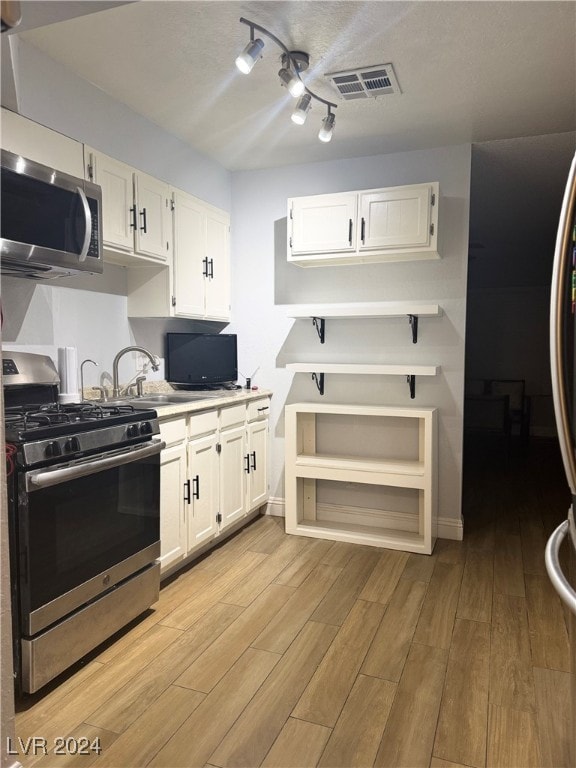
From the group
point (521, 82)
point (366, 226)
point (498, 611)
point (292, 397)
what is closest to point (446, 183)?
point (366, 226)

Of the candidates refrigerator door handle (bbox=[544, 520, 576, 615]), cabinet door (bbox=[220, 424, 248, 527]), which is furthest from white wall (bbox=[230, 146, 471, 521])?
refrigerator door handle (bbox=[544, 520, 576, 615])

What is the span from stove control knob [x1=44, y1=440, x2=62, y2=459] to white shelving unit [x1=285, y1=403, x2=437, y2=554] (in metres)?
1.87

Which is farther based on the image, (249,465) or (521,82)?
(249,465)

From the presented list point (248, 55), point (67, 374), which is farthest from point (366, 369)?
point (248, 55)

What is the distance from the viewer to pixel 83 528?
209cm

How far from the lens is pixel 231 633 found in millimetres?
2393

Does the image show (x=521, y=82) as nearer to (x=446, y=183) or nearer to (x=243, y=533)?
(x=446, y=183)

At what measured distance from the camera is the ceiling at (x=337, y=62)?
214 cm

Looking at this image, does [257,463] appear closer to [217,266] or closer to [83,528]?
[217,266]

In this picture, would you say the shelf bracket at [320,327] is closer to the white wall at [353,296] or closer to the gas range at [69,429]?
the white wall at [353,296]

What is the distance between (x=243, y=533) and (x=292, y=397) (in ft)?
3.38

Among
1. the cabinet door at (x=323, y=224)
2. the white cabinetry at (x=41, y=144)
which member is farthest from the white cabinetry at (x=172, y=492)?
the cabinet door at (x=323, y=224)

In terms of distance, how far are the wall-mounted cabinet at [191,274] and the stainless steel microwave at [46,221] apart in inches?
31.1

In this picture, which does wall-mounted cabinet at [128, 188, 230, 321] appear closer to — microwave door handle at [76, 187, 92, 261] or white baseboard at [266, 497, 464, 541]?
microwave door handle at [76, 187, 92, 261]
